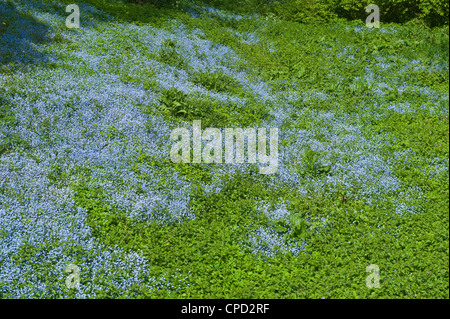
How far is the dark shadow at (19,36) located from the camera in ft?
44.2

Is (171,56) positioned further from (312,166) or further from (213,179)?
(312,166)

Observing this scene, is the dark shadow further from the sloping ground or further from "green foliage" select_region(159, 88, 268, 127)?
"green foliage" select_region(159, 88, 268, 127)

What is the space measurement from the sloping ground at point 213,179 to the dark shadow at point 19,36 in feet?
0.35

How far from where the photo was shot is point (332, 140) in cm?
1138

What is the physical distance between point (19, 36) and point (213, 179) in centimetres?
1135

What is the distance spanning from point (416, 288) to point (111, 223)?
6703 mm

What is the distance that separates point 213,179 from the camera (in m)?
9.95

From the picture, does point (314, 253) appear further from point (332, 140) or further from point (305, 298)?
point (332, 140)

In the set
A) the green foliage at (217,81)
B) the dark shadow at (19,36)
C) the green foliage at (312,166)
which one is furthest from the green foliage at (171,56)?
the green foliage at (312,166)

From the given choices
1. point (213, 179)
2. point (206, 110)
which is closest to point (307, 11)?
point (206, 110)

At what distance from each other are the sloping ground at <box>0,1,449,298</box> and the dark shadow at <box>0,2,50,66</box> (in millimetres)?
105

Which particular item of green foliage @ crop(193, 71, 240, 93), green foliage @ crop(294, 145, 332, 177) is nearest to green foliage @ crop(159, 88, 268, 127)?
green foliage @ crop(193, 71, 240, 93)

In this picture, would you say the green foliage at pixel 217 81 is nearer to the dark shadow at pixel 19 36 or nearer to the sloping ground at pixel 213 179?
the sloping ground at pixel 213 179

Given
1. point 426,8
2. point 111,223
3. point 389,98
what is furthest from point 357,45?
point 111,223
